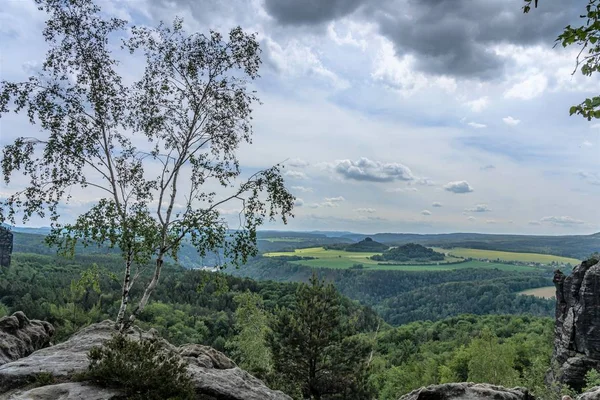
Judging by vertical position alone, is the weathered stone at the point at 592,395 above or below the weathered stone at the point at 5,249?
above

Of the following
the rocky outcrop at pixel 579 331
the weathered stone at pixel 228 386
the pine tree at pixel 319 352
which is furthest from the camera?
the rocky outcrop at pixel 579 331

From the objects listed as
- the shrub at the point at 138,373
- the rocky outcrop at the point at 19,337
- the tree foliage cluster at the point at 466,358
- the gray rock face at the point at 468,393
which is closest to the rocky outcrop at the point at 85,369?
the shrub at the point at 138,373

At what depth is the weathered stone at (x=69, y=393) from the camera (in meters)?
8.27

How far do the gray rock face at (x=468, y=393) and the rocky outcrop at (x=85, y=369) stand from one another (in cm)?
462

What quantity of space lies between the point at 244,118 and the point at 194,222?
4.82 meters

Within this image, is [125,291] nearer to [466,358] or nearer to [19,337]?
[19,337]

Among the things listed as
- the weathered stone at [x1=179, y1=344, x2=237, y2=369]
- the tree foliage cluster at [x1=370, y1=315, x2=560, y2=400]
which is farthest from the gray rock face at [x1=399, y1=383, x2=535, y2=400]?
the tree foliage cluster at [x1=370, y1=315, x2=560, y2=400]

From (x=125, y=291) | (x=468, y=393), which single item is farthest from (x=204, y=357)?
(x=468, y=393)

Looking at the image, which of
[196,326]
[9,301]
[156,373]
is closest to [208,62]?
[156,373]

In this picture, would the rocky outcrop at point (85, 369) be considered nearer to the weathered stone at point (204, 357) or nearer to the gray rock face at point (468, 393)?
the weathered stone at point (204, 357)

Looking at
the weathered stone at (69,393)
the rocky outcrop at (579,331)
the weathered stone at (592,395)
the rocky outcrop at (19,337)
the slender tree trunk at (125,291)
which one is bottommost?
the rocky outcrop at (579,331)

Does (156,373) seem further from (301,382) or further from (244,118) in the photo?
(301,382)

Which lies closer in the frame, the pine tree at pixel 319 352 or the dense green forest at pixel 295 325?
the pine tree at pixel 319 352

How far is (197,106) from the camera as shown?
15.2 meters
